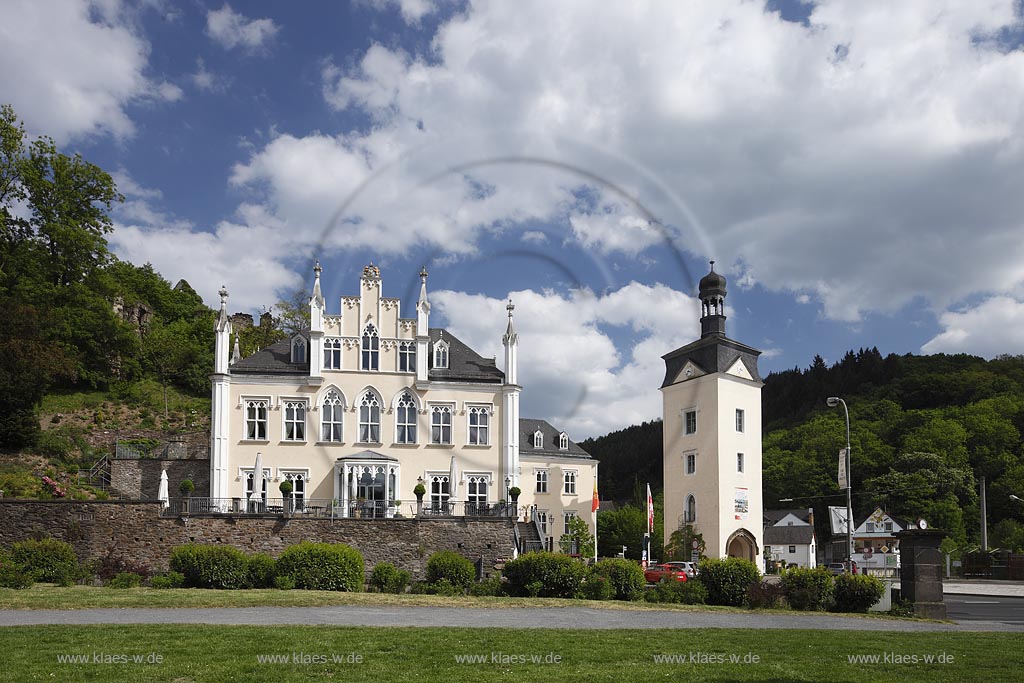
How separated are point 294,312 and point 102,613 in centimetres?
6080

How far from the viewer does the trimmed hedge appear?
29.6 m

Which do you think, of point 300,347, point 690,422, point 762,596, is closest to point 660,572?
point 690,422

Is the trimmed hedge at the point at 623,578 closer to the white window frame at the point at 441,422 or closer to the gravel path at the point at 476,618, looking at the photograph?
the gravel path at the point at 476,618

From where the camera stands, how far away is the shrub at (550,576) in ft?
96.1

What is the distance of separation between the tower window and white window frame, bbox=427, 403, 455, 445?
12.8m

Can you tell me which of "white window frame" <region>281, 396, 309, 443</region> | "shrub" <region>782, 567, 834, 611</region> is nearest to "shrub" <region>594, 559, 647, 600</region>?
"shrub" <region>782, 567, 834, 611</region>

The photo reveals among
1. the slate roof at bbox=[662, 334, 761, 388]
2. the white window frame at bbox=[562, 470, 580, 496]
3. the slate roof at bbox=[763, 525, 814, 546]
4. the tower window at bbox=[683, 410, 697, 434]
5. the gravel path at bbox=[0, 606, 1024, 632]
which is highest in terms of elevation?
the slate roof at bbox=[662, 334, 761, 388]

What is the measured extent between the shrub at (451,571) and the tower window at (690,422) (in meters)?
20.1

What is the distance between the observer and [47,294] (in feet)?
211

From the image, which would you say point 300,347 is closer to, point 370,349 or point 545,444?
point 370,349

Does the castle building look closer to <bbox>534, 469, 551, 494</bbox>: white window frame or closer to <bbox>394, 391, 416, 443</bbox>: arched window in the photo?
<bbox>394, 391, 416, 443</bbox>: arched window

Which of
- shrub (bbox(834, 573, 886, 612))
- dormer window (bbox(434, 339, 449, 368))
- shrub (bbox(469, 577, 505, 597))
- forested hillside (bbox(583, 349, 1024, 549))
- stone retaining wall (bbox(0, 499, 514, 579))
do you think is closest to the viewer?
shrub (bbox(834, 573, 886, 612))

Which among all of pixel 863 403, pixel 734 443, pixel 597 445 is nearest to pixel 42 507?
pixel 734 443

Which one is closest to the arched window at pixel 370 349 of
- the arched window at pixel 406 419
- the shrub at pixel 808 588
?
the arched window at pixel 406 419
